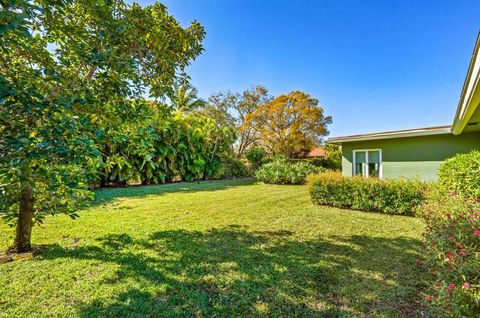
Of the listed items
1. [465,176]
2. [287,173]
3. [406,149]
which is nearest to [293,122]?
[287,173]

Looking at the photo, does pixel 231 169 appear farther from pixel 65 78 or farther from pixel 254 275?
pixel 65 78

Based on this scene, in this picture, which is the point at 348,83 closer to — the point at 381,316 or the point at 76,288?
the point at 381,316

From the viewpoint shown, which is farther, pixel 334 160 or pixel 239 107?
pixel 239 107

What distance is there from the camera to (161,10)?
3.68 m

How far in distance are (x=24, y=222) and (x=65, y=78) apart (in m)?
2.72

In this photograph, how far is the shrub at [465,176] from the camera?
4918 mm

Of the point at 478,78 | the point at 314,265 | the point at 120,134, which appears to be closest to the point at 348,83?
the point at 478,78

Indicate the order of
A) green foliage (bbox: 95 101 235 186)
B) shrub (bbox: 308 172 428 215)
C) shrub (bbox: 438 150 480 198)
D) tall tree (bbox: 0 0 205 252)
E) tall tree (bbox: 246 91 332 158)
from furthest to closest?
tall tree (bbox: 246 91 332 158) < green foliage (bbox: 95 101 235 186) < shrub (bbox: 308 172 428 215) < shrub (bbox: 438 150 480 198) < tall tree (bbox: 0 0 205 252)

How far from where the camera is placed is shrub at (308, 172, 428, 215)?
627 cm

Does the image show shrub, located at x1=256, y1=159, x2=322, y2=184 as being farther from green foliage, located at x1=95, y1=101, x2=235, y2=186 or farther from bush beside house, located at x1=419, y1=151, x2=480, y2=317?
bush beside house, located at x1=419, y1=151, x2=480, y2=317

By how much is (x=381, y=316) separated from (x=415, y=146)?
8445 mm

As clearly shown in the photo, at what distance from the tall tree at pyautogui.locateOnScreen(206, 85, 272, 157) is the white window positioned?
15105 millimetres

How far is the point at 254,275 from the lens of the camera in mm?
3080

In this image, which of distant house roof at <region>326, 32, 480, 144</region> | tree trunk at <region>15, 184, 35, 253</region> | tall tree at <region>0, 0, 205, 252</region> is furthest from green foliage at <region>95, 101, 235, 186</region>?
distant house roof at <region>326, 32, 480, 144</region>
